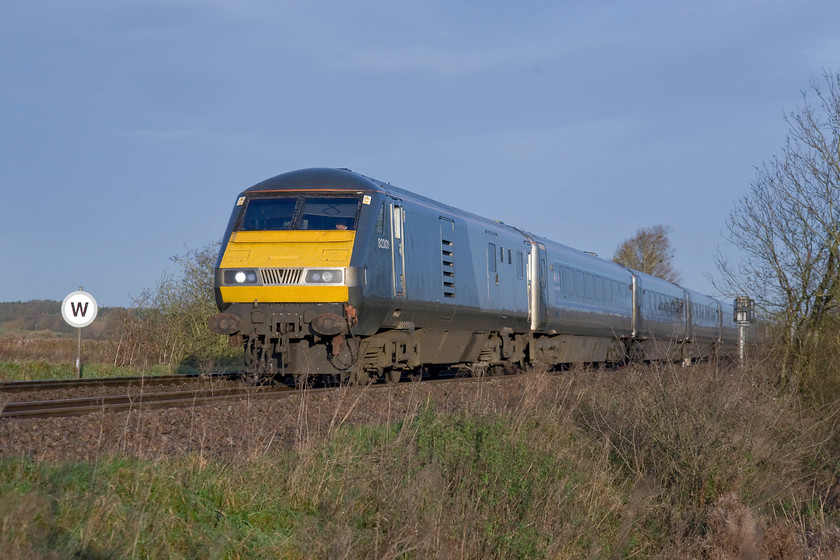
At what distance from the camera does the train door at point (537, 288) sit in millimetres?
19656

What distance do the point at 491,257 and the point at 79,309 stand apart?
27.2ft

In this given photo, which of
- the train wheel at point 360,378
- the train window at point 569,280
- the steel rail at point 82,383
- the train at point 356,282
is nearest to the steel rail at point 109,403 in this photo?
the train wheel at point 360,378

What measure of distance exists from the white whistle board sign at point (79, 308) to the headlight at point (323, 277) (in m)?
7.12

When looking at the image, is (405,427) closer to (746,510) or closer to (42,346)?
(746,510)

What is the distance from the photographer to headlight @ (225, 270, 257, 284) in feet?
42.5

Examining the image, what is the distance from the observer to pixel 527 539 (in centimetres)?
660

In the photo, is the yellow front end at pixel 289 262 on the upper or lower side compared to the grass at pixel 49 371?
upper

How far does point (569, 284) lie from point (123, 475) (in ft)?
56.7

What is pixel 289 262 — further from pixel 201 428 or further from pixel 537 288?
pixel 537 288

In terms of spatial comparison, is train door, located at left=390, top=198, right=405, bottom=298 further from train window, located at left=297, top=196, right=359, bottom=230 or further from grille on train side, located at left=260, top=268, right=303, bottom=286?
grille on train side, located at left=260, top=268, right=303, bottom=286

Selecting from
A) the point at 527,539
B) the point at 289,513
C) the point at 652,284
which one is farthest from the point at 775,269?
the point at 652,284

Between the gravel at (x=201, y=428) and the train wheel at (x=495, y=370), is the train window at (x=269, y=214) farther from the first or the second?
the train wheel at (x=495, y=370)

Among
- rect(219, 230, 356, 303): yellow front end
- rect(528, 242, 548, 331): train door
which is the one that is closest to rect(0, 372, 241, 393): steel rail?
rect(219, 230, 356, 303): yellow front end

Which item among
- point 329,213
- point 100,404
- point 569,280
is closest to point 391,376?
point 329,213
